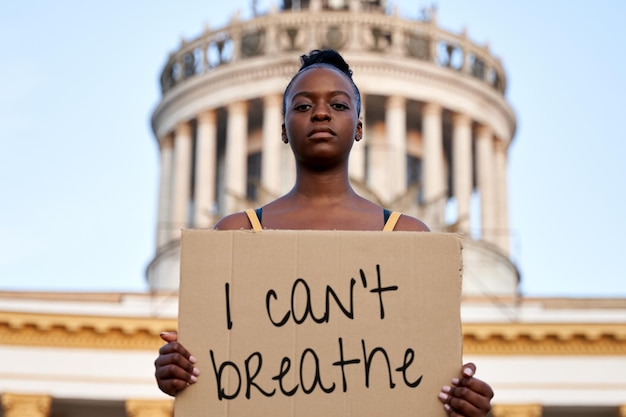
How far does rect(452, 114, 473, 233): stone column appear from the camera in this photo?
5356cm

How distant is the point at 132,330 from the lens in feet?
115

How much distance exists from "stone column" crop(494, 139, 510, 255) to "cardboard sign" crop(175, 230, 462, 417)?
50.7 metres

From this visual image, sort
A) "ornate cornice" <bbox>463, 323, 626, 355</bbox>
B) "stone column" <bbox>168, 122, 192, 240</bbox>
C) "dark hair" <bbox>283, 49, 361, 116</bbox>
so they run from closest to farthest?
"dark hair" <bbox>283, 49, 361, 116</bbox> < "ornate cornice" <bbox>463, 323, 626, 355</bbox> < "stone column" <bbox>168, 122, 192, 240</bbox>

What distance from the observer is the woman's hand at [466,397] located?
4184mm

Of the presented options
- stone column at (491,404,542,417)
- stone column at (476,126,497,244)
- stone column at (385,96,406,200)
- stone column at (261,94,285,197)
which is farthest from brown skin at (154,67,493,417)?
stone column at (476,126,497,244)

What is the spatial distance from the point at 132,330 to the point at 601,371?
39.7ft

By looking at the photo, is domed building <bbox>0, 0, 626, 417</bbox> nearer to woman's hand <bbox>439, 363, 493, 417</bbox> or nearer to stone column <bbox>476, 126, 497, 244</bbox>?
stone column <bbox>476, 126, 497, 244</bbox>

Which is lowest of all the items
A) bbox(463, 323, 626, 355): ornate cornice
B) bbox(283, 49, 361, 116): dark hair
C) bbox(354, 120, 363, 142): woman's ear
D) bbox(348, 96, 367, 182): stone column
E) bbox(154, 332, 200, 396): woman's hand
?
bbox(154, 332, 200, 396): woman's hand

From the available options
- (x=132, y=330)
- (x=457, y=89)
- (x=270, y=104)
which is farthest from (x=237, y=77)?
(x=132, y=330)

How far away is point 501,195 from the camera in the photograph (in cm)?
5706

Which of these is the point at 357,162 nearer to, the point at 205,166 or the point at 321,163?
the point at 205,166

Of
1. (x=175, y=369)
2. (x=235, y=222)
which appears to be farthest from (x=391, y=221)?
(x=175, y=369)

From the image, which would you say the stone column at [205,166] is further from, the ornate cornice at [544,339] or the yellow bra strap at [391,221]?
the yellow bra strap at [391,221]

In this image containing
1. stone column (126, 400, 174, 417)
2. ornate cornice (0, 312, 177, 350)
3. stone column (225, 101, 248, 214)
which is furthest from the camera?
stone column (225, 101, 248, 214)
